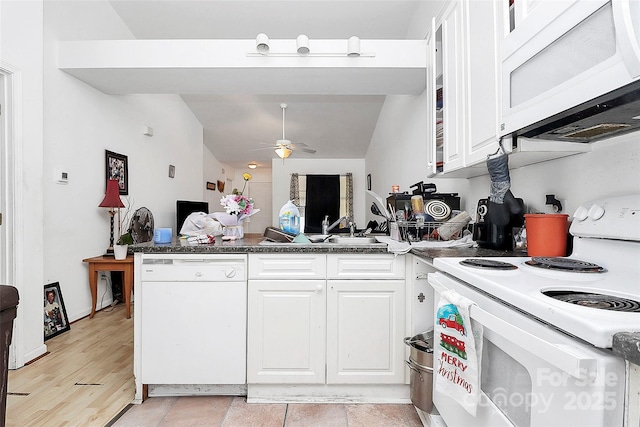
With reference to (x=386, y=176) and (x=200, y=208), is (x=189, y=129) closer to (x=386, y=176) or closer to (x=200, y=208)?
(x=200, y=208)

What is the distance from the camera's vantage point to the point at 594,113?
0.97 m

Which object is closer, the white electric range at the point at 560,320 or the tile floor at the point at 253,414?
the white electric range at the point at 560,320

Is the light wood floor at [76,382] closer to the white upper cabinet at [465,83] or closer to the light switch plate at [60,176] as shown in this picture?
the light switch plate at [60,176]

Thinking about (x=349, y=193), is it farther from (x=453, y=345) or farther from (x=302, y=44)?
(x=453, y=345)

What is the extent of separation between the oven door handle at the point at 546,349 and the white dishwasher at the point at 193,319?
1.25m

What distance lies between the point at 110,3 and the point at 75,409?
402 cm

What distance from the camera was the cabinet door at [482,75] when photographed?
1.38 m

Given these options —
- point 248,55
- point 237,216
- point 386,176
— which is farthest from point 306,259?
point 386,176

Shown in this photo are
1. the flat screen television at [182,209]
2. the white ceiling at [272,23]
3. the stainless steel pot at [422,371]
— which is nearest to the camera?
the stainless steel pot at [422,371]

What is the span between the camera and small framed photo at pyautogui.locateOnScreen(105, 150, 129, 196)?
12.2 feet

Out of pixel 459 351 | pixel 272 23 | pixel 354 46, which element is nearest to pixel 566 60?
pixel 459 351

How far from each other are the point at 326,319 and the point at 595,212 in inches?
50.2

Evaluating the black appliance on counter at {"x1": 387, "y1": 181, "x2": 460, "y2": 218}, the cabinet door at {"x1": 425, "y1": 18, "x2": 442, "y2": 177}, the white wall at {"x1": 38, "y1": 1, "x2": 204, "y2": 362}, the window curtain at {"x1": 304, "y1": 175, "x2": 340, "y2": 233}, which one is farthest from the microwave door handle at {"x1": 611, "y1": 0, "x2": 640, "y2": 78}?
the window curtain at {"x1": 304, "y1": 175, "x2": 340, "y2": 233}

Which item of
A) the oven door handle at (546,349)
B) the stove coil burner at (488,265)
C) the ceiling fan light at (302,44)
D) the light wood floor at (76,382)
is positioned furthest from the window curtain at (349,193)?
the oven door handle at (546,349)
